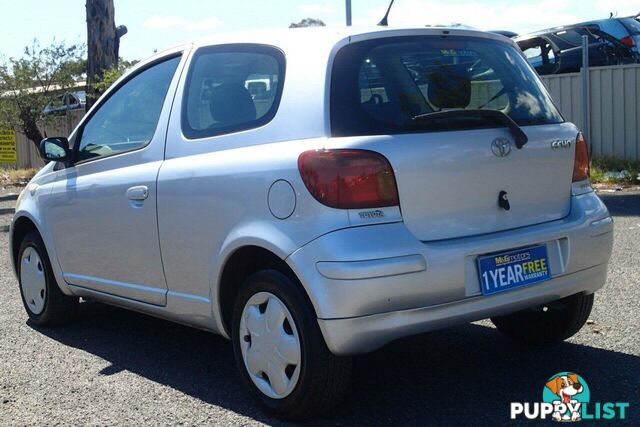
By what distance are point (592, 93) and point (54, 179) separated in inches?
418

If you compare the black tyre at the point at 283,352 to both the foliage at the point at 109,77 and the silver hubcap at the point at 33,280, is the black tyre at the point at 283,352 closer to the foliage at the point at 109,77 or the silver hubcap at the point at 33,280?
the silver hubcap at the point at 33,280

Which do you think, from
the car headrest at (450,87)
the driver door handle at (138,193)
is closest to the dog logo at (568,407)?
the car headrest at (450,87)

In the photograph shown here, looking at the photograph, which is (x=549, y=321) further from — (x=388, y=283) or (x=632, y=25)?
(x=632, y=25)

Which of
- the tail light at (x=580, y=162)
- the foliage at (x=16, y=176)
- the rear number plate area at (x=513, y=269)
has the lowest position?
the foliage at (x=16, y=176)

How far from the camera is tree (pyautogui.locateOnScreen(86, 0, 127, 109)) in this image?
52.6ft

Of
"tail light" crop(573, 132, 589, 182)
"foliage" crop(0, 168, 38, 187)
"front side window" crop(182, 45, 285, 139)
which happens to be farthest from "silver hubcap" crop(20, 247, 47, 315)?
"foliage" crop(0, 168, 38, 187)

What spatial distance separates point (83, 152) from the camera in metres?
5.57

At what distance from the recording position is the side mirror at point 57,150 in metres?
5.59

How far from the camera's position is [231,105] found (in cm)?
440

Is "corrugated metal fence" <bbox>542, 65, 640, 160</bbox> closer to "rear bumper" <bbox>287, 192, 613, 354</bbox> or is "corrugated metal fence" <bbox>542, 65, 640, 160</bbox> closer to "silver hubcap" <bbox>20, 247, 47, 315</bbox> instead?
"silver hubcap" <bbox>20, 247, 47, 315</bbox>

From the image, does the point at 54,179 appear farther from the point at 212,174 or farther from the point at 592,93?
the point at 592,93

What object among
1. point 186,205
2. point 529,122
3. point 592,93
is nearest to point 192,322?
point 186,205

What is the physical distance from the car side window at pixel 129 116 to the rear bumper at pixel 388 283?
5.40 feet

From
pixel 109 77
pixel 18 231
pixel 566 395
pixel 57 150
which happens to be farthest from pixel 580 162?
pixel 109 77
